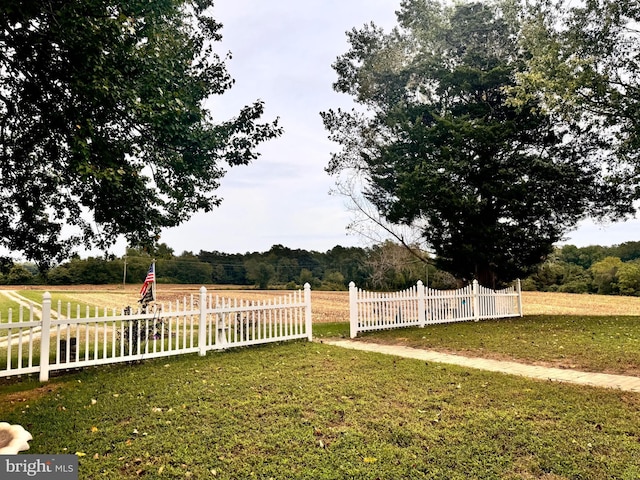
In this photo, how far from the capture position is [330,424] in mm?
3982

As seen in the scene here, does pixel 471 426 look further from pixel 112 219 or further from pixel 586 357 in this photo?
pixel 112 219

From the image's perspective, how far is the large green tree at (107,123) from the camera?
509 cm

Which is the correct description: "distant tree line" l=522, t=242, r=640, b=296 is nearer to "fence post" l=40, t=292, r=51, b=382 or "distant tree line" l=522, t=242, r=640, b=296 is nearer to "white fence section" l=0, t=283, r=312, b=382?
"white fence section" l=0, t=283, r=312, b=382

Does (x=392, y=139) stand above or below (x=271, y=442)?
above

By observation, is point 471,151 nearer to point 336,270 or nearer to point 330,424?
point 330,424

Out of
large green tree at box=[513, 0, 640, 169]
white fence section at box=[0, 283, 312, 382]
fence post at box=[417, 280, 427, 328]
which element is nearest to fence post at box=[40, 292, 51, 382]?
white fence section at box=[0, 283, 312, 382]

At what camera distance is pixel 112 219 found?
832cm

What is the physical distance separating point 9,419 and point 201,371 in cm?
251

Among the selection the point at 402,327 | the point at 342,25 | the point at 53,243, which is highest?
the point at 342,25

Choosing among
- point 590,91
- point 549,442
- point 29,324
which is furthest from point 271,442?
point 590,91

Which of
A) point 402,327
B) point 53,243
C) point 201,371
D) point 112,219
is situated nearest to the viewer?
point 201,371

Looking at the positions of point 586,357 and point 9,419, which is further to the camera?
point 586,357

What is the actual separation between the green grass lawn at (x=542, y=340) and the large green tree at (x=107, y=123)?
18.5ft

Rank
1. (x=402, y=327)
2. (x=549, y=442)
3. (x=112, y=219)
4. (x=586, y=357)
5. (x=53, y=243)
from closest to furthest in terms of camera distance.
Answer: (x=549, y=442) < (x=586, y=357) < (x=112, y=219) < (x=53, y=243) < (x=402, y=327)
